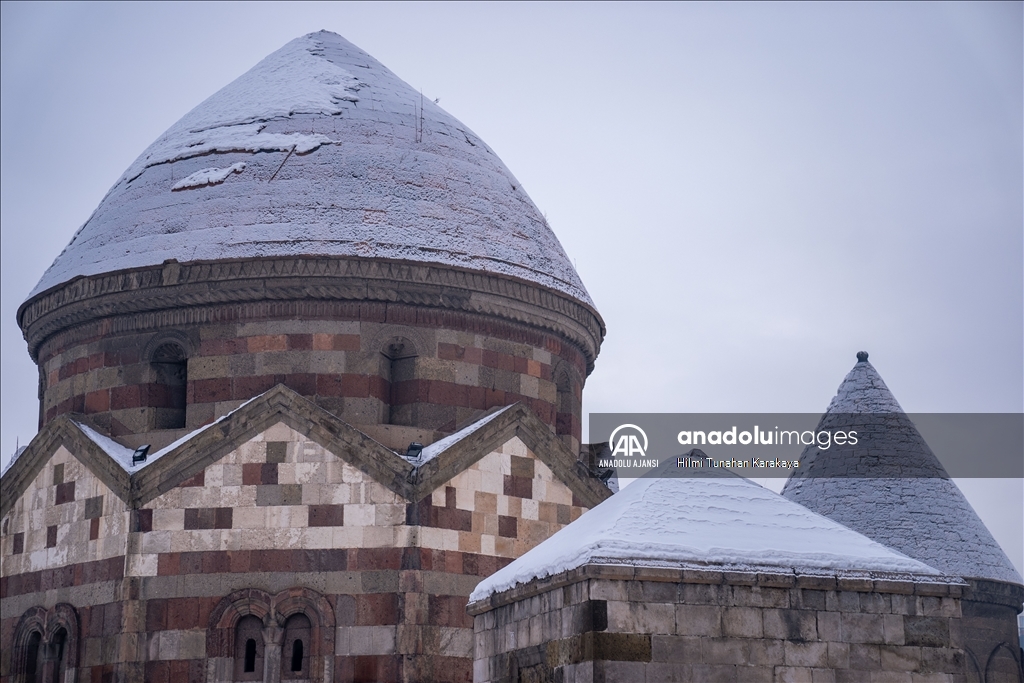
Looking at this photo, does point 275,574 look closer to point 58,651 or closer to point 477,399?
point 58,651

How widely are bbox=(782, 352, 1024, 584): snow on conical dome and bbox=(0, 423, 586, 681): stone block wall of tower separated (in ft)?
25.1

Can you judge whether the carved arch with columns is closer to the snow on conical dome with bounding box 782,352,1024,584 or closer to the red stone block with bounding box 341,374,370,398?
the red stone block with bounding box 341,374,370,398

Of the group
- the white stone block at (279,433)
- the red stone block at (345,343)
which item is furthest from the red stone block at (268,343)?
the white stone block at (279,433)

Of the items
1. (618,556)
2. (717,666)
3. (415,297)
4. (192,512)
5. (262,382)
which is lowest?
(717,666)

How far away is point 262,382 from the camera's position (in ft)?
60.4

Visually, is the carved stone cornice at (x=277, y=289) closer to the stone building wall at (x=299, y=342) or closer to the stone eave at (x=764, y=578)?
the stone building wall at (x=299, y=342)

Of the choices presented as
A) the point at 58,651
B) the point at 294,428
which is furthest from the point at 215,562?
the point at 58,651

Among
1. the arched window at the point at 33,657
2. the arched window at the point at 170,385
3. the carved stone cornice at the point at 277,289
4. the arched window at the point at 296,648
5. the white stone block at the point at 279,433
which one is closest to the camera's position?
the arched window at the point at 296,648

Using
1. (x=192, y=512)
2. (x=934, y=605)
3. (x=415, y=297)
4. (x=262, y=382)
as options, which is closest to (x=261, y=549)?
(x=192, y=512)

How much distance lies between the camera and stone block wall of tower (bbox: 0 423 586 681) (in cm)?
1678

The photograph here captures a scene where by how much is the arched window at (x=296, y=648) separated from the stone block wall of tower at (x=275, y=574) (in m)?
0.02

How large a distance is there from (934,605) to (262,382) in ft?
29.8

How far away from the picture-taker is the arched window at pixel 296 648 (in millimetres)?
16750

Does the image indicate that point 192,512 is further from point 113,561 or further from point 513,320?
point 513,320
